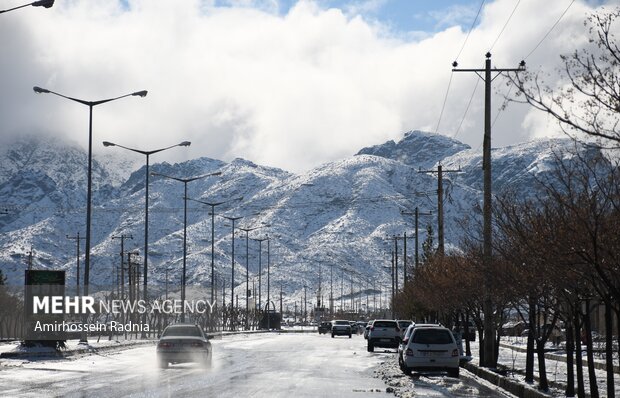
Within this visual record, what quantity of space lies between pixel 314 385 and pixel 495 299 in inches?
378

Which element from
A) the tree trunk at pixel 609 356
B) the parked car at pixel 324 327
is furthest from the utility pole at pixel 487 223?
the parked car at pixel 324 327

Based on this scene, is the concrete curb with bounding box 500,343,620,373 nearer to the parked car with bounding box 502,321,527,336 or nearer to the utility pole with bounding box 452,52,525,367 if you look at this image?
the utility pole with bounding box 452,52,525,367

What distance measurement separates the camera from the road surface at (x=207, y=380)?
25000 millimetres

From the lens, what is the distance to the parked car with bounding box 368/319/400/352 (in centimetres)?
5938

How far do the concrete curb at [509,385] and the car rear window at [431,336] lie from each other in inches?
60.6

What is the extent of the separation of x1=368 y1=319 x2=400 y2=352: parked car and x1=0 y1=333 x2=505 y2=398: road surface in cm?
1572

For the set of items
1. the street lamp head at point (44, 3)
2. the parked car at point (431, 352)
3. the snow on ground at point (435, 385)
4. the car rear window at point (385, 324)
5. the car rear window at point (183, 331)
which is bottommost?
the snow on ground at point (435, 385)

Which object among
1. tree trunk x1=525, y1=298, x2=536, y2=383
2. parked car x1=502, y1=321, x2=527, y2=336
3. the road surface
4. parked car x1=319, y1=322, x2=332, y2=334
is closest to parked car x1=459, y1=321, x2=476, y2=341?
the road surface

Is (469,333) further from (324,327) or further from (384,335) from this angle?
(324,327)

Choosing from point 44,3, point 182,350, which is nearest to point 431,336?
point 182,350

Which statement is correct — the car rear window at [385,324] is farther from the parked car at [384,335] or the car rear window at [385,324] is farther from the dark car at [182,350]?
the dark car at [182,350]

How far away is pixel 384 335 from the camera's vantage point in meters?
60.3

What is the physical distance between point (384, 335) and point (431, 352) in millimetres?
25351

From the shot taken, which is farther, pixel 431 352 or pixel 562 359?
pixel 562 359
